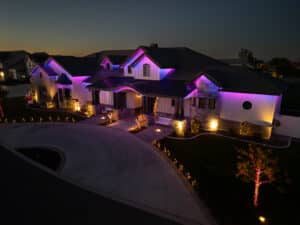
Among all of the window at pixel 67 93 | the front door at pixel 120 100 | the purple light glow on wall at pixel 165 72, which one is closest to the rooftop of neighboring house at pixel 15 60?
the window at pixel 67 93

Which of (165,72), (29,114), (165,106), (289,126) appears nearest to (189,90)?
(165,106)

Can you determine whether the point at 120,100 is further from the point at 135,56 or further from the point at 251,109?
the point at 251,109

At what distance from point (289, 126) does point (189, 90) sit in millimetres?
8458

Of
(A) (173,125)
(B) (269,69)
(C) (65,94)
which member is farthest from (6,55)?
(B) (269,69)

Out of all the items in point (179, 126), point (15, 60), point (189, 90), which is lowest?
point (179, 126)

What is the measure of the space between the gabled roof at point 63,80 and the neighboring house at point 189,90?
3061 millimetres

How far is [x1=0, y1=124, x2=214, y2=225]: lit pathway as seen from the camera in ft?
27.1

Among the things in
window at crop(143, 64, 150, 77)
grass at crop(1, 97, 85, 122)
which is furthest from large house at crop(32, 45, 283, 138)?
grass at crop(1, 97, 85, 122)

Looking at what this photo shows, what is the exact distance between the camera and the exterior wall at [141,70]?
2083cm

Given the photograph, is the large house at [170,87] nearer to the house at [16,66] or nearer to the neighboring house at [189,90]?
the neighboring house at [189,90]

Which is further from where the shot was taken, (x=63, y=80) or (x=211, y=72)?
(x=63, y=80)

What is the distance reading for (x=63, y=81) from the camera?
83.0 feet

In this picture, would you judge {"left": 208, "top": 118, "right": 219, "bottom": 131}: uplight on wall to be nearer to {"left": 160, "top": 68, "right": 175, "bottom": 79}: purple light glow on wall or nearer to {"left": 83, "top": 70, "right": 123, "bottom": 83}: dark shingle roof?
{"left": 160, "top": 68, "right": 175, "bottom": 79}: purple light glow on wall

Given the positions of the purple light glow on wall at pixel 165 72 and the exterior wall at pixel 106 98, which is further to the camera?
the exterior wall at pixel 106 98
